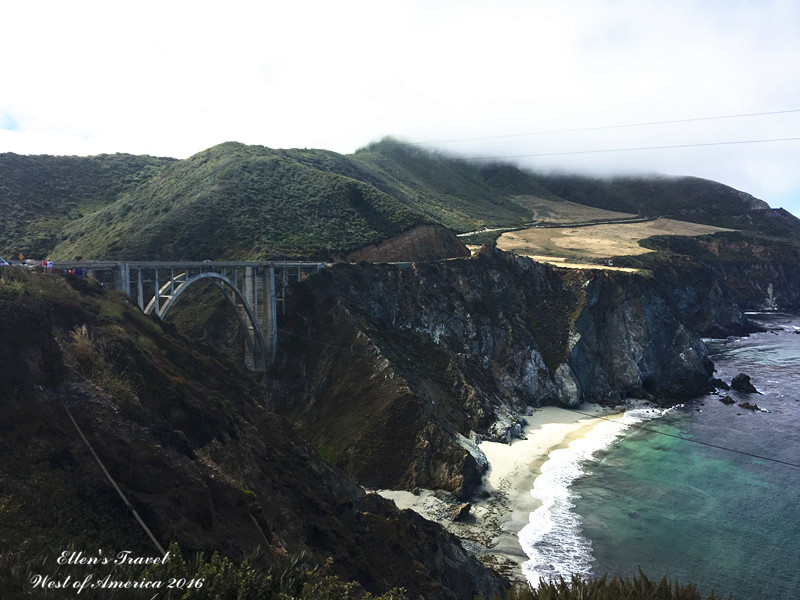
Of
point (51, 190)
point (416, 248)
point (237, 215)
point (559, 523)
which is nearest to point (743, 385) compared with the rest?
point (416, 248)

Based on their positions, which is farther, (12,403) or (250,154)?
(250,154)

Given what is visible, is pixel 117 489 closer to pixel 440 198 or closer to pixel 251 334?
pixel 251 334

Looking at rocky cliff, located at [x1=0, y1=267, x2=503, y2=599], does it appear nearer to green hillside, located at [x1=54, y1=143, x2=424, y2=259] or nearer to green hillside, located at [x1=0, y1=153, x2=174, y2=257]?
green hillside, located at [x1=54, y1=143, x2=424, y2=259]

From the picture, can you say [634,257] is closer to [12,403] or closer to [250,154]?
[250,154]

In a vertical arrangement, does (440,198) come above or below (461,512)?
above

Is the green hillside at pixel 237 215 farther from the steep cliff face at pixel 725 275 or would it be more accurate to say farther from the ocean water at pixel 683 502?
the steep cliff face at pixel 725 275

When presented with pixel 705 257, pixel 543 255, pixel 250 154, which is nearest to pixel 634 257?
pixel 543 255
